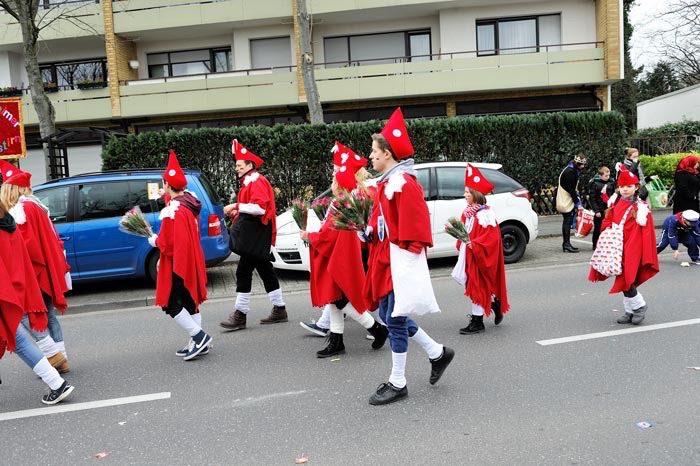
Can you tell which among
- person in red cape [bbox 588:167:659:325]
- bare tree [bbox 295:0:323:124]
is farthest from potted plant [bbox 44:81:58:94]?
person in red cape [bbox 588:167:659:325]

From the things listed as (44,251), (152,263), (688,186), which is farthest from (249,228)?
(688,186)

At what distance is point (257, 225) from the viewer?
271 inches

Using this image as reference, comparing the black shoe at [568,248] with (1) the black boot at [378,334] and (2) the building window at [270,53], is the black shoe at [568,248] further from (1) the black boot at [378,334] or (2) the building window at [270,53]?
(2) the building window at [270,53]

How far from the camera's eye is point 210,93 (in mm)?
22953

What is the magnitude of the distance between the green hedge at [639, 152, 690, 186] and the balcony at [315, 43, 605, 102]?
17.9ft

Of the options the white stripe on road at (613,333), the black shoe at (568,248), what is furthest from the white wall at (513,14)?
the white stripe on road at (613,333)

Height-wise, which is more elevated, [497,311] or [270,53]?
[270,53]

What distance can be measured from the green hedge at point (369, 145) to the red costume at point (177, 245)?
8437 mm

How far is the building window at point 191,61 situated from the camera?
24969 mm

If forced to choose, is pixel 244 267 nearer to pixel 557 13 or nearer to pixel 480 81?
pixel 480 81

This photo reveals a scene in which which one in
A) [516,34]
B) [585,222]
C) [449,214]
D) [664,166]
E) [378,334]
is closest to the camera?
[378,334]

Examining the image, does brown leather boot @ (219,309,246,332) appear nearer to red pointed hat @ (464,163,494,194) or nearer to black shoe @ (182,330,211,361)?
black shoe @ (182,330,211,361)

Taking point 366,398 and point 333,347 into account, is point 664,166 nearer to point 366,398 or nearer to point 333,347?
point 333,347

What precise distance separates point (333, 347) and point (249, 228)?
5.73 feet
